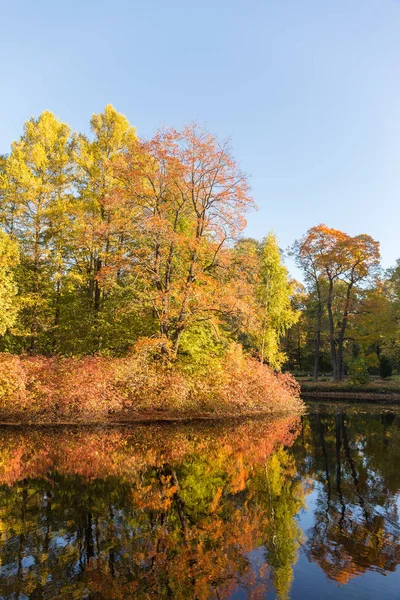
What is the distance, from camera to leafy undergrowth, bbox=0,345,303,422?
1683 cm

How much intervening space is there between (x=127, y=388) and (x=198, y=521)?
40.3 feet

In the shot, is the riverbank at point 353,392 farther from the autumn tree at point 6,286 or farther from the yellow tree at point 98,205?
the autumn tree at point 6,286

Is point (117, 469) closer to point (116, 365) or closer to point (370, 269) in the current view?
point (116, 365)

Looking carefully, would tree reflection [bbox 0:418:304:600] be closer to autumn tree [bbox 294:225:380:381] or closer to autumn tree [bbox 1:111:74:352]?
autumn tree [bbox 1:111:74:352]

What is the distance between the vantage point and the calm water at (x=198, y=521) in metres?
4.81

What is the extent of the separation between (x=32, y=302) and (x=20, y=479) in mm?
14088

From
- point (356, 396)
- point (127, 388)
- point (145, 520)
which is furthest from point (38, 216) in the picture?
point (356, 396)

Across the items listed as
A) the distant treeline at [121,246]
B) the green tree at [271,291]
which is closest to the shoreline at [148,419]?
the distant treeline at [121,246]

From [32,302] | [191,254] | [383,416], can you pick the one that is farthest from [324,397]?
[32,302]

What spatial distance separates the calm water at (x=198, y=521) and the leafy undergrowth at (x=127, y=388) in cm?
447

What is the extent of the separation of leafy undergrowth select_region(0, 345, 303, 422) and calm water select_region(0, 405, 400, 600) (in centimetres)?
447

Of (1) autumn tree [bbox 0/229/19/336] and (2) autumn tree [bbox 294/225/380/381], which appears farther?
(2) autumn tree [bbox 294/225/380/381]

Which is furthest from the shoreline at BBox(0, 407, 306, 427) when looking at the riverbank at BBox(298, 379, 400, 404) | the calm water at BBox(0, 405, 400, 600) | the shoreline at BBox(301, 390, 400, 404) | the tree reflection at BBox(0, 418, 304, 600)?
the riverbank at BBox(298, 379, 400, 404)

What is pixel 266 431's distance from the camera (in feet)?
51.8
